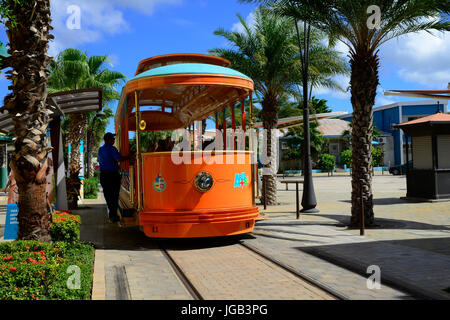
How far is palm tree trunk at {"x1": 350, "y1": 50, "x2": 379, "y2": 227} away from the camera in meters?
10.9

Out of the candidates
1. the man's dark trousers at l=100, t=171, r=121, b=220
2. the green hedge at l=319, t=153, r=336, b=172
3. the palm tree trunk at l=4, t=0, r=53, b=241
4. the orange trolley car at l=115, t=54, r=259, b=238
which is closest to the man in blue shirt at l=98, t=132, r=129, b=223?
the man's dark trousers at l=100, t=171, r=121, b=220

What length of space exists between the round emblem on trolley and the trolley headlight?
62cm

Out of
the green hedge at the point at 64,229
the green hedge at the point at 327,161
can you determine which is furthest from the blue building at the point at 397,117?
the green hedge at the point at 64,229

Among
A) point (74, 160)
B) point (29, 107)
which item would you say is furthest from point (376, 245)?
point (74, 160)

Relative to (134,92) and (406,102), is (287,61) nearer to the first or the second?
(134,92)

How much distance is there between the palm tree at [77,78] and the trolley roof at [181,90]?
714cm

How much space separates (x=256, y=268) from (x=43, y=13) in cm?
512

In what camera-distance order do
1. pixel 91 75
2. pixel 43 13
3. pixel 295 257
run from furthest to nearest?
1. pixel 91 75
2. pixel 295 257
3. pixel 43 13

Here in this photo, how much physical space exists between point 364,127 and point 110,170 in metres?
6.31

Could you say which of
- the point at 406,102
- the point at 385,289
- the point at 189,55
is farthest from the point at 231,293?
the point at 406,102

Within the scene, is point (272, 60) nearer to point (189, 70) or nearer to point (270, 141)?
point (270, 141)

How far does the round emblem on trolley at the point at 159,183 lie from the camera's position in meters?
8.41

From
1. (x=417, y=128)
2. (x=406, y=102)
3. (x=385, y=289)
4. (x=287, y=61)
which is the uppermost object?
(x=406, y=102)

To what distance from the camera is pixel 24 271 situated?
471 centimetres
